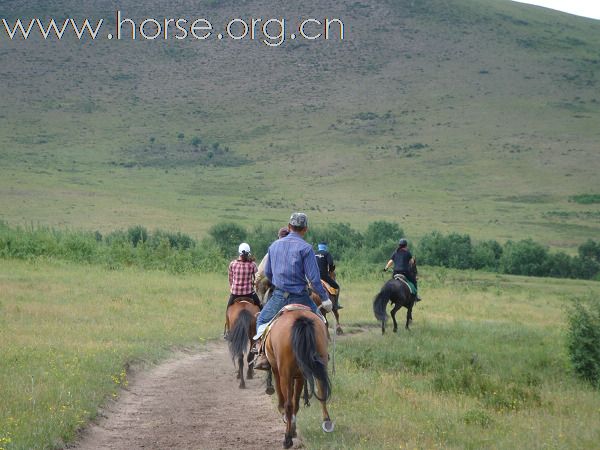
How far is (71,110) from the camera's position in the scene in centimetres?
11900

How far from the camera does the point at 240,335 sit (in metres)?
13.8

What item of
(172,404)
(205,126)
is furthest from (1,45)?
(172,404)

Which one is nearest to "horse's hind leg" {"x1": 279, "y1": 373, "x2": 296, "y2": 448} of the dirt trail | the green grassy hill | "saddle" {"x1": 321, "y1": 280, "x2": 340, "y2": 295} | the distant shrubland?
the dirt trail

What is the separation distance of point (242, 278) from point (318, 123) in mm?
103541

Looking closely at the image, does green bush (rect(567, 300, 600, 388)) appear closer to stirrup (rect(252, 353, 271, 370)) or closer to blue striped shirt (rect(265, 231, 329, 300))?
stirrup (rect(252, 353, 271, 370))

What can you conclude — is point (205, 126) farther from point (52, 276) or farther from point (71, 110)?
point (52, 276)

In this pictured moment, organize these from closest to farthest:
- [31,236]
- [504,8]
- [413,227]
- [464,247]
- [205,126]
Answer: [31,236] → [464,247] → [413,227] → [205,126] → [504,8]

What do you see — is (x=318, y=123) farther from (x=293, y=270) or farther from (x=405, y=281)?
(x=293, y=270)

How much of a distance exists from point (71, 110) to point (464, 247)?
262 ft

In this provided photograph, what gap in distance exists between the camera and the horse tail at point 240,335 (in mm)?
13742

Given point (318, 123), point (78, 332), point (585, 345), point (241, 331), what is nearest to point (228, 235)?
point (78, 332)

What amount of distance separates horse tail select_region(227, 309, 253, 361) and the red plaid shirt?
0.66 meters

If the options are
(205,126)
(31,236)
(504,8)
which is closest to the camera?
(31,236)

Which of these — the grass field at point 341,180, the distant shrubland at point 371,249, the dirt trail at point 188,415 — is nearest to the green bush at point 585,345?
the grass field at point 341,180
